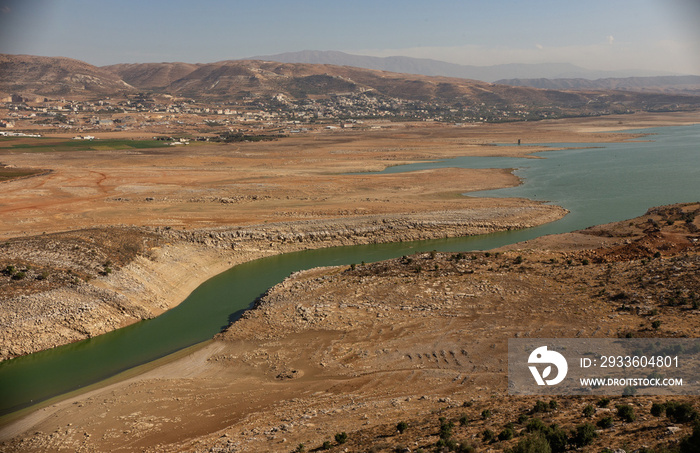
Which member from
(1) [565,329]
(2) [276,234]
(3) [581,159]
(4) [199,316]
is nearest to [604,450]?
(1) [565,329]

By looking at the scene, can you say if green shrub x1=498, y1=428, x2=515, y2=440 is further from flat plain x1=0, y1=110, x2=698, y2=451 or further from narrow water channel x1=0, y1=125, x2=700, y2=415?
narrow water channel x1=0, y1=125, x2=700, y2=415

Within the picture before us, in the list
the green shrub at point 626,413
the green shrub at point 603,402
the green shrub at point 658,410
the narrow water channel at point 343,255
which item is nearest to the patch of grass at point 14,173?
the narrow water channel at point 343,255

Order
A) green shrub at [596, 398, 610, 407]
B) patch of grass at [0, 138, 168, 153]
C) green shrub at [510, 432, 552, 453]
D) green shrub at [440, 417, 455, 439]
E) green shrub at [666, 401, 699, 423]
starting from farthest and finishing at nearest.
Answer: patch of grass at [0, 138, 168, 153] → green shrub at [596, 398, 610, 407] → green shrub at [440, 417, 455, 439] → green shrub at [666, 401, 699, 423] → green shrub at [510, 432, 552, 453]

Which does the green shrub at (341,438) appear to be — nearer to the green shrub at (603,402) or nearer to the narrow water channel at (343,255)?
the green shrub at (603,402)

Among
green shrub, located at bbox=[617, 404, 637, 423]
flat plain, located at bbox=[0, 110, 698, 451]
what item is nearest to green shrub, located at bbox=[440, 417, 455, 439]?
flat plain, located at bbox=[0, 110, 698, 451]
